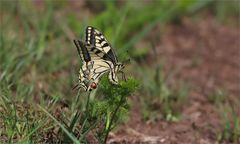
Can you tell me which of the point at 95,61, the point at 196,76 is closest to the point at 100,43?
the point at 95,61

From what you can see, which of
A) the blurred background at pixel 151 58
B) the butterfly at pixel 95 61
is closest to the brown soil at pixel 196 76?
the blurred background at pixel 151 58

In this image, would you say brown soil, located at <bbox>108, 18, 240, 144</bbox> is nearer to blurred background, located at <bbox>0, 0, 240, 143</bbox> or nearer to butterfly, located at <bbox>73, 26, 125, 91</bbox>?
blurred background, located at <bbox>0, 0, 240, 143</bbox>

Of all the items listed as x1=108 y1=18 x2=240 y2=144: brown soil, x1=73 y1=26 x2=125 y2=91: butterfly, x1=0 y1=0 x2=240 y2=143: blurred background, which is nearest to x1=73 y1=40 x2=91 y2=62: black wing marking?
x1=73 y1=26 x2=125 y2=91: butterfly

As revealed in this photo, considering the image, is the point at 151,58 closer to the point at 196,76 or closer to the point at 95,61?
the point at 196,76

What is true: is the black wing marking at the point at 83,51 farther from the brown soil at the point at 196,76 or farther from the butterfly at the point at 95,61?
the brown soil at the point at 196,76

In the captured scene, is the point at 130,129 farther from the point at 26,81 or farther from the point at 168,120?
the point at 26,81

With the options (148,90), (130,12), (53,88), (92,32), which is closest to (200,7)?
(130,12)
